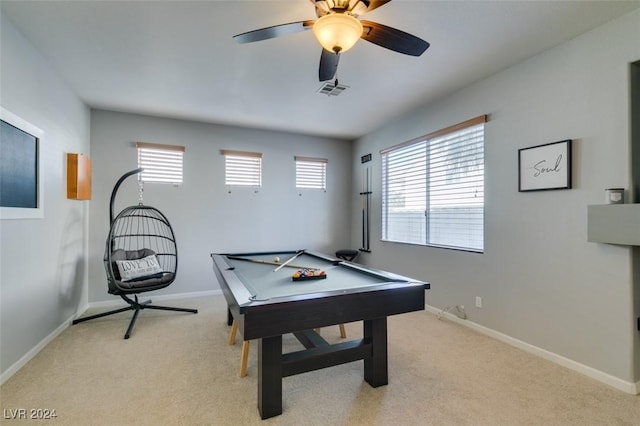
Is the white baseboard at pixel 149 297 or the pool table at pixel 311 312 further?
the white baseboard at pixel 149 297

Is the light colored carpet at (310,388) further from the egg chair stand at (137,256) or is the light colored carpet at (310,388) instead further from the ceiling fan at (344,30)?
the ceiling fan at (344,30)

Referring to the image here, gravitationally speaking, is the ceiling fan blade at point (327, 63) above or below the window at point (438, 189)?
above

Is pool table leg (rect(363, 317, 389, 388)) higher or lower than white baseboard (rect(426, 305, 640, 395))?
higher

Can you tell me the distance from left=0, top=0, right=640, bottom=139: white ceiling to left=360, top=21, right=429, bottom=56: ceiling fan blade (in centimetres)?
38

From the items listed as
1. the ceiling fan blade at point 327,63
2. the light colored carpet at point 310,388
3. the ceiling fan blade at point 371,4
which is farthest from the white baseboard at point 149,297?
the ceiling fan blade at point 371,4

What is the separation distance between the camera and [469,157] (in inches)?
130

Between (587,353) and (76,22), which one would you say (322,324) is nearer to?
(587,353)

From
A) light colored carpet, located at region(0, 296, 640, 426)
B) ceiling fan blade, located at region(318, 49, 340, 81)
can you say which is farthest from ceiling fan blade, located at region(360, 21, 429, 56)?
light colored carpet, located at region(0, 296, 640, 426)

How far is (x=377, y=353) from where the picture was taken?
2.12m

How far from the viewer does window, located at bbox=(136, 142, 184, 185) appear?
421 cm

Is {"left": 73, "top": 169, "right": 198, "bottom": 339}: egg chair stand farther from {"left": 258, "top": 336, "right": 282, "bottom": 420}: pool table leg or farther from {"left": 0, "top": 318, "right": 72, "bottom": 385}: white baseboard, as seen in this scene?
{"left": 258, "top": 336, "right": 282, "bottom": 420}: pool table leg

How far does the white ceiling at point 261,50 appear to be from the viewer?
2.06 metres

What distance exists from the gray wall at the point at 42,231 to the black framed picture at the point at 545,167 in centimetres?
421

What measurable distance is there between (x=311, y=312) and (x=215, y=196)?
3.45 metres
